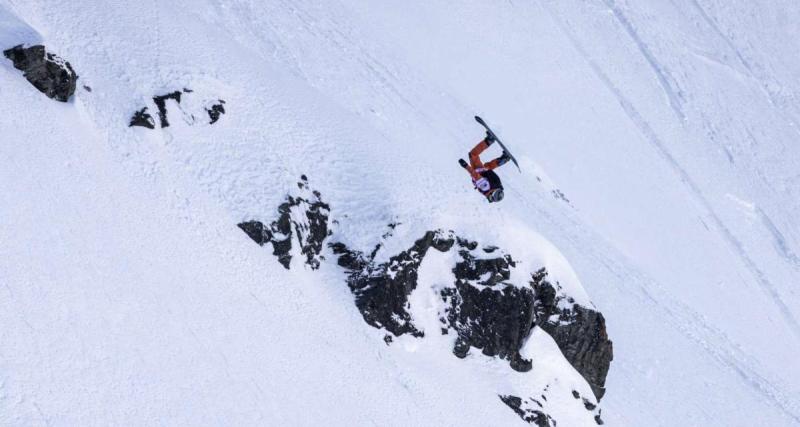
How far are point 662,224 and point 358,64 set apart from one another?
48.3 ft

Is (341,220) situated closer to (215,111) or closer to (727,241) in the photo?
(215,111)

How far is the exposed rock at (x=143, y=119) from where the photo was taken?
56.2ft

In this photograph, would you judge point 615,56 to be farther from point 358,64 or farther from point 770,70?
point 358,64

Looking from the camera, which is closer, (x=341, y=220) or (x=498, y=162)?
(x=498, y=162)

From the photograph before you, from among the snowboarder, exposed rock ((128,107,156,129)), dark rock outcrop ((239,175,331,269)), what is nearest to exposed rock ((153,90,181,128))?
exposed rock ((128,107,156,129))

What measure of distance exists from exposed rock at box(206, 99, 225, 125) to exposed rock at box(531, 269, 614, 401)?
872 centimetres

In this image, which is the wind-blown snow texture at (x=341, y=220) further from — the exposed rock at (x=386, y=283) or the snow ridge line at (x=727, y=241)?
the exposed rock at (x=386, y=283)

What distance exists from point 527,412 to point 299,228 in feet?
23.1

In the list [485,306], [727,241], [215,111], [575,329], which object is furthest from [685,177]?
[215,111]

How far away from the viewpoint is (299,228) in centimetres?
1816

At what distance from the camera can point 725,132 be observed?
40.7 meters

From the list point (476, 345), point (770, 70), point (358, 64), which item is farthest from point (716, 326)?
point (770, 70)

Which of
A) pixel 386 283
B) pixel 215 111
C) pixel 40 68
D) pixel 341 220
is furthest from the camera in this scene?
pixel 341 220

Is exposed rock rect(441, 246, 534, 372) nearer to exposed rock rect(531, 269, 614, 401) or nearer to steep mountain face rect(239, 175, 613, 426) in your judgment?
steep mountain face rect(239, 175, 613, 426)
